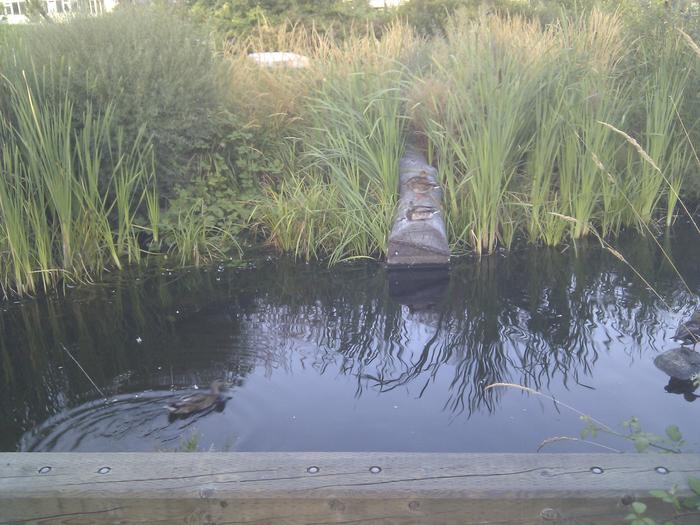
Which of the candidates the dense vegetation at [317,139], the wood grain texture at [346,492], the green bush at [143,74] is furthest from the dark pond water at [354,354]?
the green bush at [143,74]

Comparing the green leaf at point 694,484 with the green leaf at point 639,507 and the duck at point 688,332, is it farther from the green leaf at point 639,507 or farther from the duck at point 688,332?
the duck at point 688,332

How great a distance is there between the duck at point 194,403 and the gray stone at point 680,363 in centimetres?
240

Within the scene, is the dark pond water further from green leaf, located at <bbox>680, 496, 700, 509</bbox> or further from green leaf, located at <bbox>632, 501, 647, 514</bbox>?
green leaf, located at <bbox>632, 501, 647, 514</bbox>

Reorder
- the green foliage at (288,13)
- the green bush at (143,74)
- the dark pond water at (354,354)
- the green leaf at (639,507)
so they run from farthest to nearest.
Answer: the green foliage at (288,13) < the green bush at (143,74) < the dark pond water at (354,354) < the green leaf at (639,507)

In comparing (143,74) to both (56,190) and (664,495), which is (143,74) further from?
(664,495)

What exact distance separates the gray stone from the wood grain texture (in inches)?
77.5

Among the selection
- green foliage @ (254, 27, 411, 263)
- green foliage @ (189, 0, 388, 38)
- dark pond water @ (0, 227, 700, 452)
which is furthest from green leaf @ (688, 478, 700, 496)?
green foliage @ (189, 0, 388, 38)

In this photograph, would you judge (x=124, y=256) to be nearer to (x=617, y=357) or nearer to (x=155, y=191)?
(x=155, y=191)

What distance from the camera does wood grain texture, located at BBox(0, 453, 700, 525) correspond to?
6.28 feet

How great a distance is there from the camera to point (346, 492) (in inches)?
75.2

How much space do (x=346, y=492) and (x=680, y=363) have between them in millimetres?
2635

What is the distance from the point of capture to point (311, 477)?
6.45ft

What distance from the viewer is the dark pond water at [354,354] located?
3.45m

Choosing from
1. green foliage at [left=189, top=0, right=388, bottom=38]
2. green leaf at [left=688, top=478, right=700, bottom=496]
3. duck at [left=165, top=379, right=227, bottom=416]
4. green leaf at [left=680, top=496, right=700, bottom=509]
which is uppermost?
green foliage at [left=189, top=0, right=388, bottom=38]
